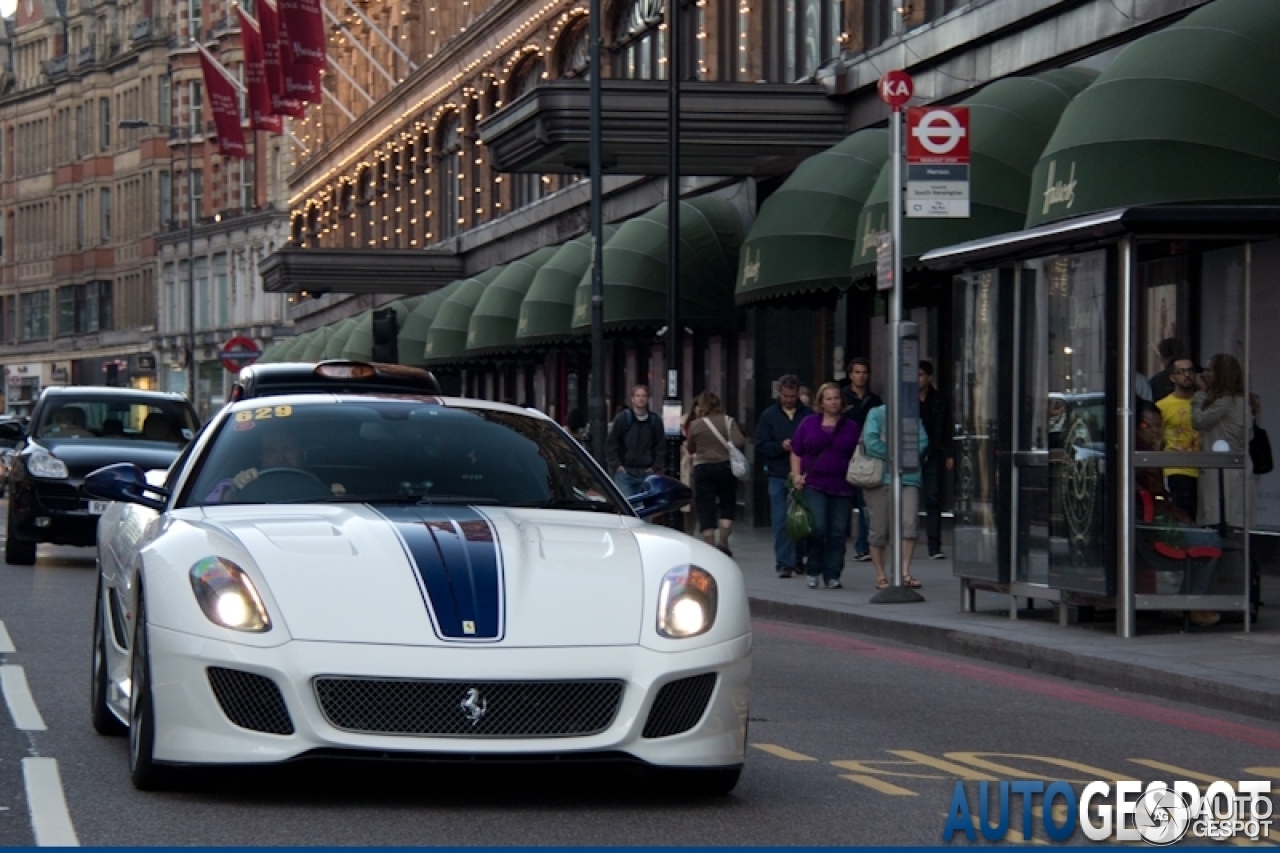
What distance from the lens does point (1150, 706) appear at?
39.5ft

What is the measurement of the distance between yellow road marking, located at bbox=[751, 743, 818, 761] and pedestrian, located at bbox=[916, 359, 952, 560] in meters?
12.8

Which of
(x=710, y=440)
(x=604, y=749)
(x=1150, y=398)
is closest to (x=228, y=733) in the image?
(x=604, y=749)

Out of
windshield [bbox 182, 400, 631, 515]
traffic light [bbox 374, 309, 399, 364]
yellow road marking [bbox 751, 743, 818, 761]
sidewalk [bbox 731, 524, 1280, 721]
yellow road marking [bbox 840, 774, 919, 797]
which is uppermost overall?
traffic light [bbox 374, 309, 399, 364]

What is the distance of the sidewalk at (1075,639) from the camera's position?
40.3ft

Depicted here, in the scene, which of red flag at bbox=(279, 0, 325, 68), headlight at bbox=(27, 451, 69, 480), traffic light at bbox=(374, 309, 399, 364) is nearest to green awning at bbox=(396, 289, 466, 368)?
red flag at bbox=(279, 0, 325, 68)

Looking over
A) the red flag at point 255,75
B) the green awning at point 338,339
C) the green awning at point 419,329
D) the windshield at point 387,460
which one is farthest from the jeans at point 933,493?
the green awning at point 338,339

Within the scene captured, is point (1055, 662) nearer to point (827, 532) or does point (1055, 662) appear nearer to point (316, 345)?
point (827, 532)

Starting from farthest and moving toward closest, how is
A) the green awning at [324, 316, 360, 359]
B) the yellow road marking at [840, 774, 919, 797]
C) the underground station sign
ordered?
the green awning at [324, 316, 360, 359], the underground station sign, the yellow road marking at [840, 774, 919, 797]

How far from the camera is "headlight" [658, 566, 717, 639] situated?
24.4 ft

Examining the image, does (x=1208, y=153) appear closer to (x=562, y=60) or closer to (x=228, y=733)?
(x=228, y=733)

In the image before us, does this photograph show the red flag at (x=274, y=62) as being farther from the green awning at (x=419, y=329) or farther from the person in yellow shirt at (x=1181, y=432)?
the person in yellow shirt at (x=1181, y=432)

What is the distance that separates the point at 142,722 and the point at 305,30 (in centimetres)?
4514

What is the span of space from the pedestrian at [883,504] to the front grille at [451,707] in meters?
11.5

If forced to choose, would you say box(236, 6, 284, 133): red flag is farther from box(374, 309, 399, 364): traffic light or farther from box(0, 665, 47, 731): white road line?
box(0, 665, 47, 731): white road line
